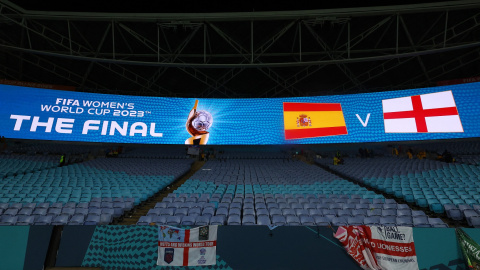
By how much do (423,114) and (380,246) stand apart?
48.6 feet

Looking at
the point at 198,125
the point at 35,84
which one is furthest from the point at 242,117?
the point at 35,84

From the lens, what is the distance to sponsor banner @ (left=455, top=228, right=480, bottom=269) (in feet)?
13.5

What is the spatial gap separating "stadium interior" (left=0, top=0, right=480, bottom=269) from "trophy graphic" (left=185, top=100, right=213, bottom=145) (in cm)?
135

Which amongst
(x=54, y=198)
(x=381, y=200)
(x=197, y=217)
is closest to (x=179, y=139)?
(x=54, y=198)

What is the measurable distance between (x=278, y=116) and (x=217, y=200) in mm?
11294

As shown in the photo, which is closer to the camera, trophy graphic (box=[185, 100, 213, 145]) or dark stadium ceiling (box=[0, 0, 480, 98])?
dark stadium ceiling (box=[0, 0, 480, 98])

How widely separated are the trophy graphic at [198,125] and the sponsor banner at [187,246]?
13074mm

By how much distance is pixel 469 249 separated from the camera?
167 inches

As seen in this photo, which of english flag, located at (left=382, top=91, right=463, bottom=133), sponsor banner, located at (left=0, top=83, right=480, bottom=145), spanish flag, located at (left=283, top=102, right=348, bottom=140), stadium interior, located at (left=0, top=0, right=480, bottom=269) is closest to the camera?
stadium interior, located at (left=0, top=0, right=480, bottom=269)

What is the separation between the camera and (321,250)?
4.63 meters

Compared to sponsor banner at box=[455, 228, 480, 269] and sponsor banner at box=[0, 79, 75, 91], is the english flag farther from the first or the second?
sponsor banner at box=[0, 79, 75, 91]

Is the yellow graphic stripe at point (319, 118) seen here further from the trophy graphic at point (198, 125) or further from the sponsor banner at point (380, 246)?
the sponsor banner at point (380, 246)

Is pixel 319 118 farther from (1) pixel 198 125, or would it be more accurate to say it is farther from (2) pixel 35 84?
(2) pixel 35 84

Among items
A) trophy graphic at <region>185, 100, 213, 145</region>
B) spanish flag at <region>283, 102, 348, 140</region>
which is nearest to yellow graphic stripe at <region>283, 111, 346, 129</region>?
spanish flag at <region>283, 102, 348, 140</region>
